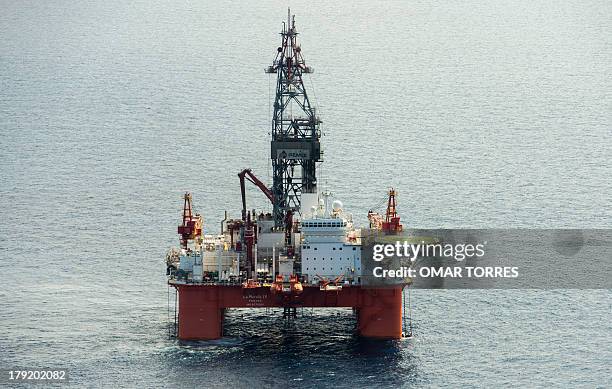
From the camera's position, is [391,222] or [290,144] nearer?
[391,222]

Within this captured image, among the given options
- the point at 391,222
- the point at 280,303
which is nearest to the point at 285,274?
the point at 280,303

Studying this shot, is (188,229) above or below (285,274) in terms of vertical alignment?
above

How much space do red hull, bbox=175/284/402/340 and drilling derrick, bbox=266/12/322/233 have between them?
256 inches

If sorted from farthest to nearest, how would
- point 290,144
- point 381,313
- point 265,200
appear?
point 265,200
point 290,144
point 381,313

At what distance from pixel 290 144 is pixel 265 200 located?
29804 mm

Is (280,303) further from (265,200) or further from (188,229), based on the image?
(265,200)

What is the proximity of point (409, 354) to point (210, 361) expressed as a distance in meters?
11.5

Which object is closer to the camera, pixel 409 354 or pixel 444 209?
pixel 409 354

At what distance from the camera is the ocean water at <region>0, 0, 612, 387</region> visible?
9612 cm

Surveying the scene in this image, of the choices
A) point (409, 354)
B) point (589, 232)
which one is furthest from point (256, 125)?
point (409, 354)

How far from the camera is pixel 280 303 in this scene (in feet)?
325

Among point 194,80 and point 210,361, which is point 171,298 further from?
point 194,80

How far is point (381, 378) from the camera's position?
92.8m

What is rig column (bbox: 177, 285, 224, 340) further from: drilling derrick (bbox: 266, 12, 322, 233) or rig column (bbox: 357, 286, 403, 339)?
rig column (bbox: 357, 286, 403, 339)
